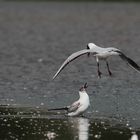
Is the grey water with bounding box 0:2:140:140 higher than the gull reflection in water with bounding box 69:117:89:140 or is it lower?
higher

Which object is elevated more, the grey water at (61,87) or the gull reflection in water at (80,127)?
the grey water at (61,87)

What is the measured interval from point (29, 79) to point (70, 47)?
12.3m

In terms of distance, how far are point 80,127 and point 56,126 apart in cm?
48

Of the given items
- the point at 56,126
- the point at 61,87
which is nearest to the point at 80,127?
the point at 56,126

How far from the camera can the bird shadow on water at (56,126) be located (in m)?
13.4

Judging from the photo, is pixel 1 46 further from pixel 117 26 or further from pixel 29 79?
pixel 117 26

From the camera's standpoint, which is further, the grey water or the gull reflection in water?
the grey water

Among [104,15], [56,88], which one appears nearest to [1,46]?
[56,88]

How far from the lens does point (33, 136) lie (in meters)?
13.3

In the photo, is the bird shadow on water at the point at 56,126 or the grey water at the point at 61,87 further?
the grey water at the point at 61,87

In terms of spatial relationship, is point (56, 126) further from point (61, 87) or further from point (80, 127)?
point (61, 87)

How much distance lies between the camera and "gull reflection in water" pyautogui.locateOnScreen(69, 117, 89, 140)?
44.4 feet

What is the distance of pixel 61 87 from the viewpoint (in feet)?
66.8

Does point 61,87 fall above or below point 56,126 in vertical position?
above
